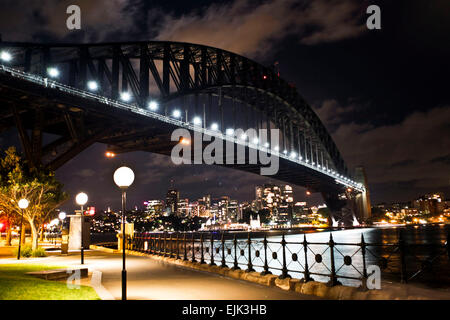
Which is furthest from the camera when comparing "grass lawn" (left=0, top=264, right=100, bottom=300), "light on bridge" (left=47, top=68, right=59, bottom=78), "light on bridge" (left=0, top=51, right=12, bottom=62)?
"light on bridge" (left=47, top=68, right=59, bottom=78)

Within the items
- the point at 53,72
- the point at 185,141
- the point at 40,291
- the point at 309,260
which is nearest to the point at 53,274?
the point at 40,291

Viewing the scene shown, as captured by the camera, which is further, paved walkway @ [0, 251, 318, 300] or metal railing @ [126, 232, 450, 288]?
paved walkway @ [0, 251, 318, 300]

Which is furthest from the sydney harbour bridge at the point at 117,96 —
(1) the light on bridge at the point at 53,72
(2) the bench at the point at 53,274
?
(2) the bench at the point at 53,274

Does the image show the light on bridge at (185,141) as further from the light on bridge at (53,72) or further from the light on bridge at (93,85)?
the light on bridge at (53,72)

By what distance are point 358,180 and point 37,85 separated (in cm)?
10943

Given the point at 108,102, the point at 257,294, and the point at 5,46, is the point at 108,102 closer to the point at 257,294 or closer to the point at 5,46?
the point at 5,46

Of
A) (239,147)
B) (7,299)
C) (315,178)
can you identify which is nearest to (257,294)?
(7,299)

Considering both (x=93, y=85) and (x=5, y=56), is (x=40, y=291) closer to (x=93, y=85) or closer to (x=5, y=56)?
(x=5, y=56)

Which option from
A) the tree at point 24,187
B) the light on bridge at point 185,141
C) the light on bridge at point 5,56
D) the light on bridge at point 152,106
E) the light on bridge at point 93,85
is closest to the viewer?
the tree at point 24,187

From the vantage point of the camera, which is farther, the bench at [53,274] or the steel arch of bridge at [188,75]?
the steel arch of bridge at [188,75]

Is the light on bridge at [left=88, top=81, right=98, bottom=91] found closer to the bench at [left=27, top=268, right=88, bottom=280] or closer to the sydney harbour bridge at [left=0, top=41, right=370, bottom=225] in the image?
the sydney harbour bridge at [left=0, top=41, right=370, bottom=225]

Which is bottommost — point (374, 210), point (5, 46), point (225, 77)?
point (374, 210)

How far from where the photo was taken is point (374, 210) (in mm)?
179250

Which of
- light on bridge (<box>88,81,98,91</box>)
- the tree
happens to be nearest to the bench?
the tree
